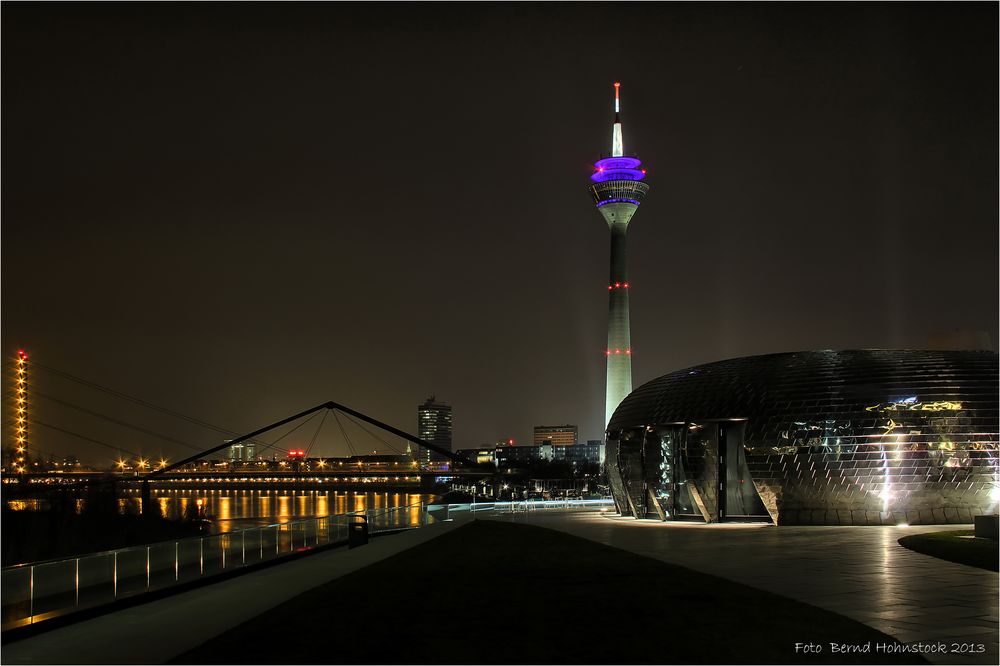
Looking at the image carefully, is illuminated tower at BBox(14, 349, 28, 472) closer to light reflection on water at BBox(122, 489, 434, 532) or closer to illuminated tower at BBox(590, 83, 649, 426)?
light reflection on water at BBox(122, 489, 434, 532)

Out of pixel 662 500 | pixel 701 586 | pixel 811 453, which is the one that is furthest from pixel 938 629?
pixel 662 500

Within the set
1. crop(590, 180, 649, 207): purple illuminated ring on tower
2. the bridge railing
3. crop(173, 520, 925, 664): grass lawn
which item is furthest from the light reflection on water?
crop(173, 520, 925, 664): grass lawn

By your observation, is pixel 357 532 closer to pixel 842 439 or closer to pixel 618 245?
pixel 842 439

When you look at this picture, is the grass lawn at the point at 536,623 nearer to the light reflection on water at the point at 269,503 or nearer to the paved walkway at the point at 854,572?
the paved walkway at the point at 854,572

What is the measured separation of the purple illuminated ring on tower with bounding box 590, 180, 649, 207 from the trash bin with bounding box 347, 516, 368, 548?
107m

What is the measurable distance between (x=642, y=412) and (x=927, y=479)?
14588 millimetres

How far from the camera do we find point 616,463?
5706 cm

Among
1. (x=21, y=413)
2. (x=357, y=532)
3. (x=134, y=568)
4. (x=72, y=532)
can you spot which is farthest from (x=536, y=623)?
(x=21, y=413)

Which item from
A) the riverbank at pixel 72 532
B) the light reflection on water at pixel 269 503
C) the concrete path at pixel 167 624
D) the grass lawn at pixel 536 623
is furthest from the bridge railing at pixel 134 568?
the light reflection on water at pixel 269 503

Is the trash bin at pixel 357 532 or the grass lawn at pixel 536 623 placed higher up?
the grass lawn at pixel 536 623

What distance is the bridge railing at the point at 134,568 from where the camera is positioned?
15.2 metres

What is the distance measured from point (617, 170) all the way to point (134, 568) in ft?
410

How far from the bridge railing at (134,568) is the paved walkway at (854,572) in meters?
9.98

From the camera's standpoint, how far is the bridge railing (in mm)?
15172
